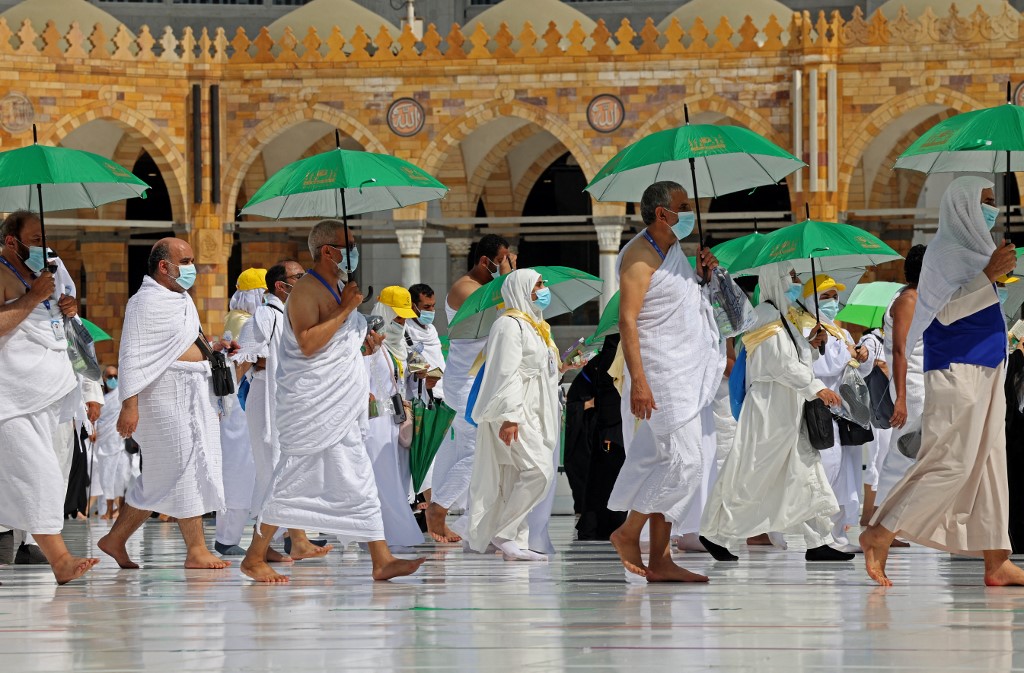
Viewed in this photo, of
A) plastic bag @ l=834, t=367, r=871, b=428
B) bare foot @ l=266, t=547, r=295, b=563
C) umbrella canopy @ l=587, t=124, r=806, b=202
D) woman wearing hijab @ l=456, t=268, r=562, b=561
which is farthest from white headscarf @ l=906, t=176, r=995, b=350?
bare foot @ l=266, t=547, r=295, b=563

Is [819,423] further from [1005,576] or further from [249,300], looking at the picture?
[249,300]

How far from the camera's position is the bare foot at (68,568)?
620 centimetres

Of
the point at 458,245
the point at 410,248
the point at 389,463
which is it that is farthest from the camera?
the point at 458,245

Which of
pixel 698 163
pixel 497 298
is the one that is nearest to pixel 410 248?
pixel 497 298

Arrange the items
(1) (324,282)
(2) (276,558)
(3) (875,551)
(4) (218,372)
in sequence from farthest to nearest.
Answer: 1. (2) (276,558)
2. (4) (218,372)
3. (1) (324,282)
4. (3) (875,551)

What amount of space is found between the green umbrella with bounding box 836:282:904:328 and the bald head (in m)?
5.82

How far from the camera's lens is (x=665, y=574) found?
19.7ft

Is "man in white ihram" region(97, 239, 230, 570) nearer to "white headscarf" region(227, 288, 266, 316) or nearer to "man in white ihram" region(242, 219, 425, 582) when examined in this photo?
"man in white ihram" region(242, 219, 425, 582)

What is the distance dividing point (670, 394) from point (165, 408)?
2.13m

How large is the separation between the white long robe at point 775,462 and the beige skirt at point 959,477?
1.60 metres

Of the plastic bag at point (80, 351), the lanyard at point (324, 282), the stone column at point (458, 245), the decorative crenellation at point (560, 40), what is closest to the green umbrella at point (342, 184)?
the lanyard at point (324, 282)

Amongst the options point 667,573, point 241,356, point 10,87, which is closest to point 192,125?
point 10,87

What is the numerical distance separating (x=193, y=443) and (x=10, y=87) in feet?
49.4

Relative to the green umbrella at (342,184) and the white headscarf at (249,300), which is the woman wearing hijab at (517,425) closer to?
the green umbrella at (342,184)
